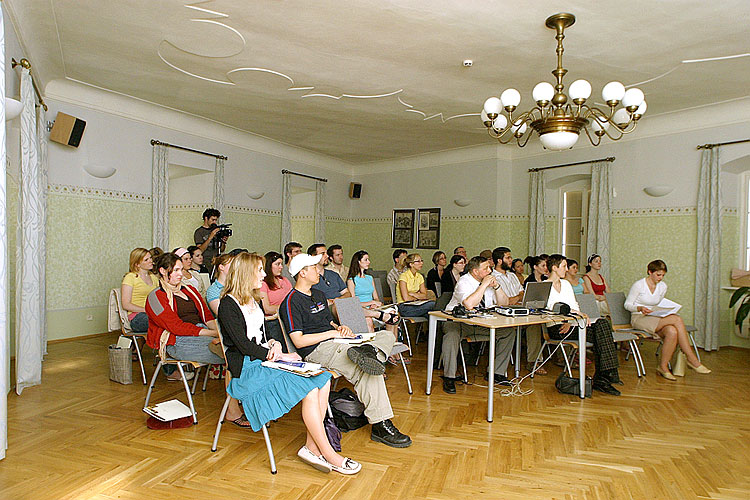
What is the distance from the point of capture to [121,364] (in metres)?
4.78

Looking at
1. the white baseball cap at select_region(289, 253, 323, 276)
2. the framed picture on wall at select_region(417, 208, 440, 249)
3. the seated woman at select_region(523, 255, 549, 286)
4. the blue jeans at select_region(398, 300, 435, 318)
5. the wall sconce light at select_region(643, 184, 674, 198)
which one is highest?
the wall sconce light at select_region(643, 184, 674, 198)

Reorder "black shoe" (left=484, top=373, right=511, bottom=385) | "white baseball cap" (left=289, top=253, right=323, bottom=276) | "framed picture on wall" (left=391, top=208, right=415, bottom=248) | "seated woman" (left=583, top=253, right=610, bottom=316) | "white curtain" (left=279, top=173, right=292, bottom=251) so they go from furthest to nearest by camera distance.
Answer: "framed picture on wall" (left=391, top=208, right=415, bottom=248) < "white curtain" (left=279, top=173, right=292, bottom=251) < "seated woman" (left=583, top=253, right=610, bottom=316) < "black shoe" (left=484, top=373, right=511, bottom=385) < "white baseball cap" (left=289, top=253, right=323, bottom=276)

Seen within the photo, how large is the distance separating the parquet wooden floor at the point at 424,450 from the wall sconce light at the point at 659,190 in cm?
344

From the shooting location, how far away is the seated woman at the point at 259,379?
10.2 ft

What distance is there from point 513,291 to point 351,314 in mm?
2589

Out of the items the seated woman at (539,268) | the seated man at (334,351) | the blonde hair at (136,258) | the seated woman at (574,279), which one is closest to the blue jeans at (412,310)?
the seated woman at (539,268)

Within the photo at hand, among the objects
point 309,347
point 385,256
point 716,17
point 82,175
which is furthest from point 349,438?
point 385,256

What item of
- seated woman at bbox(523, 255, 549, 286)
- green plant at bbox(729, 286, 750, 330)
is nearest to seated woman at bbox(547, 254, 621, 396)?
seated woman at bbox(523, 255, 549, 286)

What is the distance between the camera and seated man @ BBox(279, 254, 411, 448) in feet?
11.5

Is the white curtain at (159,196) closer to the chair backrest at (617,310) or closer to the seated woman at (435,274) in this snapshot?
the seated woman at (435,274)

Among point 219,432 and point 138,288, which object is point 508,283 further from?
point 138,288

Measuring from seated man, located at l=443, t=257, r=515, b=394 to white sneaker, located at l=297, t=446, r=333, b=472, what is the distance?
1880 mm

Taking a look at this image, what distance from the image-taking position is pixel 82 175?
6848 millimetres

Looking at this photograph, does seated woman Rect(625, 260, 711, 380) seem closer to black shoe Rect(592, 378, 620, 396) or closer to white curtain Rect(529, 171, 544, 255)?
black shoe Rect(592, 378, 620, 396)
